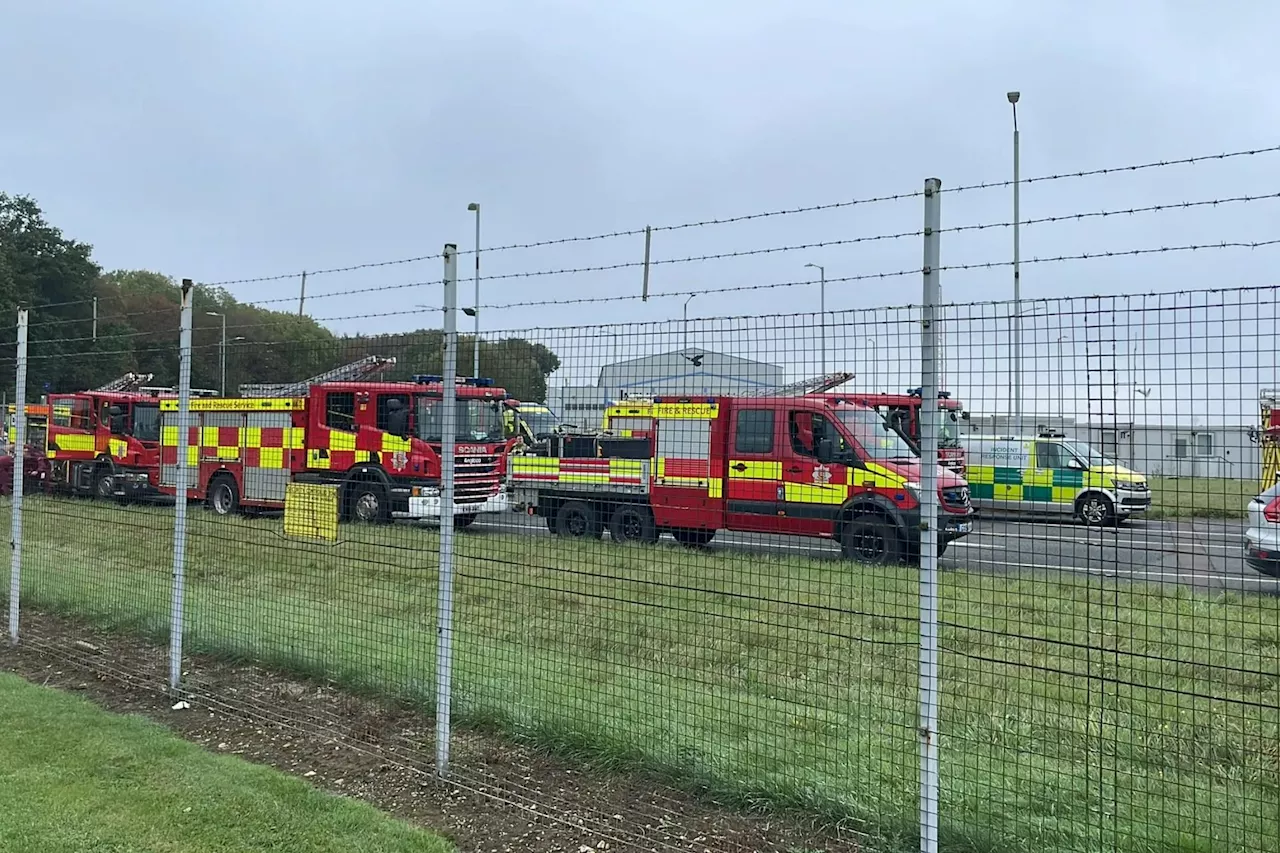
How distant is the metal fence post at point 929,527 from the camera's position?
9.92 feet

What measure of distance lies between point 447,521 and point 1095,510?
2.70 m

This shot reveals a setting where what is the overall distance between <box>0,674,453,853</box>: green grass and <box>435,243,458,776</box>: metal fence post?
1.68 ft

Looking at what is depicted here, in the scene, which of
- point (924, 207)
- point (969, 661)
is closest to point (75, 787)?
point (924, 207)

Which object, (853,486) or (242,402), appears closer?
(853,486)

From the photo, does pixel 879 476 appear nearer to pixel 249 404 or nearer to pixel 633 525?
pixel 633 525

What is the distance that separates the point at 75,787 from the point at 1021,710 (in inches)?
180

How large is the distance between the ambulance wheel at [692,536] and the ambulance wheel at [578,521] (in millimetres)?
557

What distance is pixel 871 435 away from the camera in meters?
7.57

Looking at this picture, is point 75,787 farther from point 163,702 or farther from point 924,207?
point 924,207

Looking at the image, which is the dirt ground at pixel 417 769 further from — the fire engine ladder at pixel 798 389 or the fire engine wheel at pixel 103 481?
the fire engine wheel at pixel 103 481

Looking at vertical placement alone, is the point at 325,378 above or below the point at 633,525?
above

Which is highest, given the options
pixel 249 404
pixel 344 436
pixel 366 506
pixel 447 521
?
pixel 249 404

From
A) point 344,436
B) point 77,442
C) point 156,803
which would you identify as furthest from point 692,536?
point 77,442

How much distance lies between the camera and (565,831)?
12.0ft
